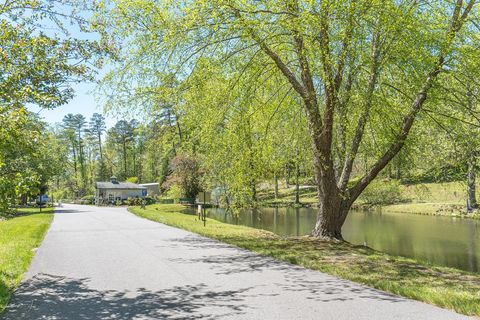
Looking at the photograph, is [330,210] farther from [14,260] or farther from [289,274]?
[14,260]

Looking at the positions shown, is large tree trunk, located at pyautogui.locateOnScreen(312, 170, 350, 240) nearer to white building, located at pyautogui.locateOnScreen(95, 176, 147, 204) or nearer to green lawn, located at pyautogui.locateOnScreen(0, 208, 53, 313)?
green lawn, located at pyautogui.locateOnScreen(0, 208, 53, 313)

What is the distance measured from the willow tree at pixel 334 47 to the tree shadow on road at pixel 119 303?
582cm

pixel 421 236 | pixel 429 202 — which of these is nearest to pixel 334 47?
pixel 421 236

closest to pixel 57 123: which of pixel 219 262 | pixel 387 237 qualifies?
pixel 387 237

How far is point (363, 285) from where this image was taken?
25.3 feet

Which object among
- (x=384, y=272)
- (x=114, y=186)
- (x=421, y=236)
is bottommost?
(x=421, y=236)

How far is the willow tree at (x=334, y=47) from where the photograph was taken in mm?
10641

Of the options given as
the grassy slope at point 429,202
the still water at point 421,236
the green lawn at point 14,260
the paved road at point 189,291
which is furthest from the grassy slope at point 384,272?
the grassy slope at point 429,202

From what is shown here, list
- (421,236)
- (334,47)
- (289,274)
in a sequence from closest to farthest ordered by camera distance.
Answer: (289,274) < (334,47) < (421,236)

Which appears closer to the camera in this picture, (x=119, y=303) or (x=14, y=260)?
(x=119, y=303)

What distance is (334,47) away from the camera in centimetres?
1098

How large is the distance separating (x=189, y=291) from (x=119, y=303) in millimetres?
1199

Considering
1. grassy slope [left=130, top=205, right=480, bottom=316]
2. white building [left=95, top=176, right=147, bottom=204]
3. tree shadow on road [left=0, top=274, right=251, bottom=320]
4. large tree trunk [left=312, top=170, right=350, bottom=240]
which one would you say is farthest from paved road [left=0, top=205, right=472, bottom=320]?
white building [left=95, top=176, right=147, bottom=204]

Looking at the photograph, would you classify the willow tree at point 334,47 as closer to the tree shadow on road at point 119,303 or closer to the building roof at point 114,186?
the tree shadow on road at point 119,303
